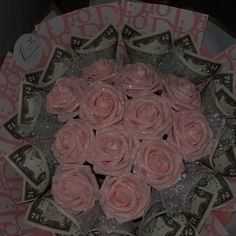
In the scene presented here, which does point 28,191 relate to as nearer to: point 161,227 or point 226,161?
point 161,227

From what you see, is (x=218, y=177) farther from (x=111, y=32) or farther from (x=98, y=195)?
(x=111, y=32)

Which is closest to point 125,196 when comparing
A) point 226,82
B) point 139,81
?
point 139,81

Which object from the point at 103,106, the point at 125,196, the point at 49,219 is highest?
the point at 103,106

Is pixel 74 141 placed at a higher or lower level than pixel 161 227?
higher

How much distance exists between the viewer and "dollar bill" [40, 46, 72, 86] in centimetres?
85

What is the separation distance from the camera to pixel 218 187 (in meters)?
0.76

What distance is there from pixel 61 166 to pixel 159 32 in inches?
12.5

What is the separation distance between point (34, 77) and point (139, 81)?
23 cm

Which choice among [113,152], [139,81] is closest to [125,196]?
[113,152]

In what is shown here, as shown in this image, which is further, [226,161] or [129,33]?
[129,33]

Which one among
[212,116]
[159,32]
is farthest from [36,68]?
[212,116]

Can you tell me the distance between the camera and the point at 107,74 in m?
0.78

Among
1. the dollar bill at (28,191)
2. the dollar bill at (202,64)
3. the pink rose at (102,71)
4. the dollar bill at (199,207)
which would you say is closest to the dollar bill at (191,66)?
the dollar bill at (202,64)

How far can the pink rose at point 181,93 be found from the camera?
73 centimetres
